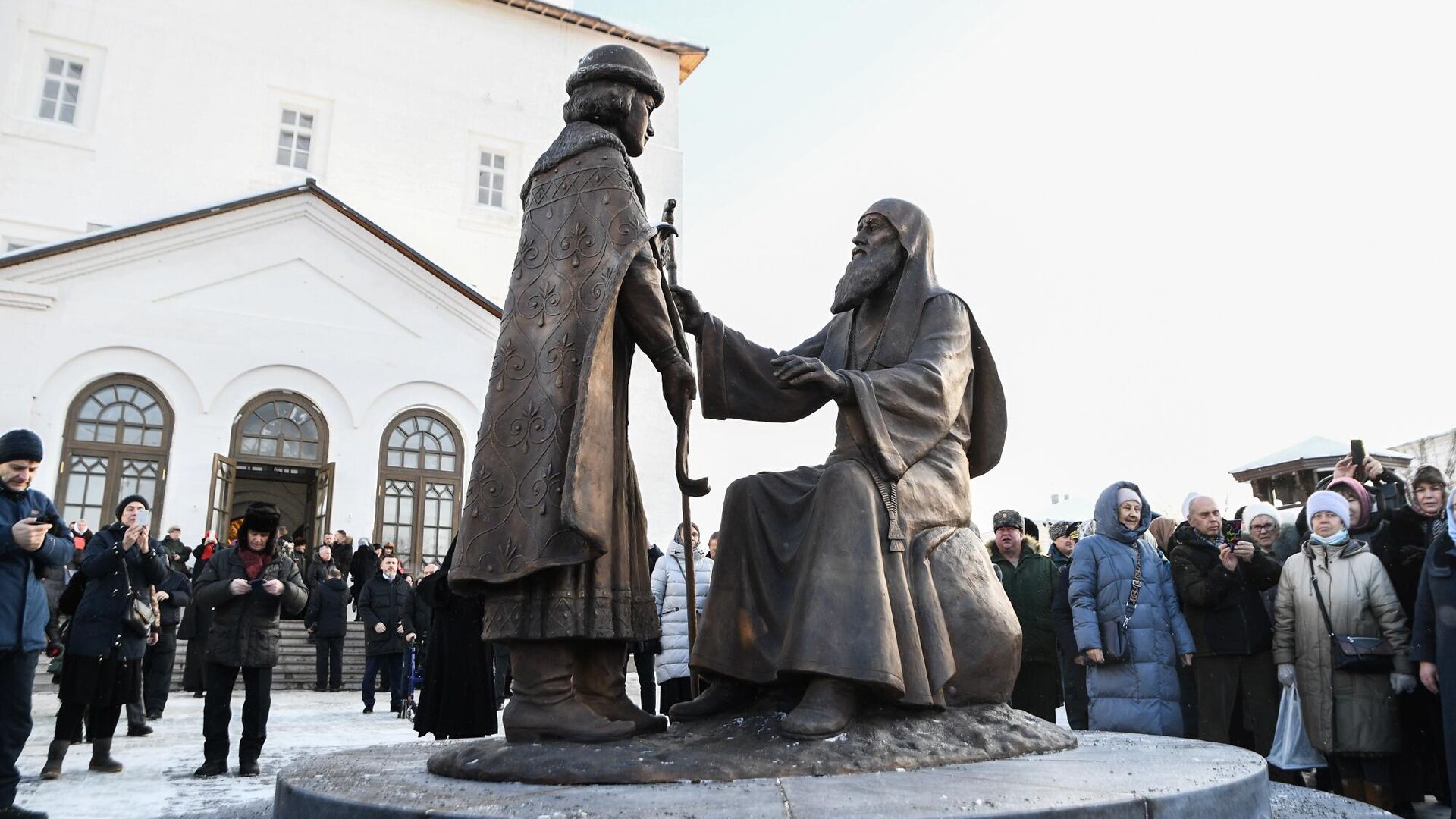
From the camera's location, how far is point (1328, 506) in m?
5.83

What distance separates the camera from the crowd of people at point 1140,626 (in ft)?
17.1

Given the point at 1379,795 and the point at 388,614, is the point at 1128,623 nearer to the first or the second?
the point at 1379,795

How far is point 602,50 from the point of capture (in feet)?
12.8

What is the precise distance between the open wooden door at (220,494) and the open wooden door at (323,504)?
1.46m

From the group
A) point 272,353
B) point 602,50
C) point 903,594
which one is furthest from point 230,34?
point 903,594

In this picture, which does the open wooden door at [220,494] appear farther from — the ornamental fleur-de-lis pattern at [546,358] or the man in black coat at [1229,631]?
the ornamental fleur-de-lis pattern at [546,358]

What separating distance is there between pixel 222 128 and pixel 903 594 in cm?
A: 2563

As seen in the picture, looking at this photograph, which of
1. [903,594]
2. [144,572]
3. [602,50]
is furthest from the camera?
[144,572]

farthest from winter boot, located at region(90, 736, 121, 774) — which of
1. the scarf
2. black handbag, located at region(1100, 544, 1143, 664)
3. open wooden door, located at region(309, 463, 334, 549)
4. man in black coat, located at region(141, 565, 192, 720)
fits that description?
open wooden door, located at region(309, 463, 334, 549)

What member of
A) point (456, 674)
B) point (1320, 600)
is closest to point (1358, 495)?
point (1320, 600)

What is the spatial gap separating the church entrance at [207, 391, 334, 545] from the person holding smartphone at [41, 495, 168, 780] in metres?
11.6

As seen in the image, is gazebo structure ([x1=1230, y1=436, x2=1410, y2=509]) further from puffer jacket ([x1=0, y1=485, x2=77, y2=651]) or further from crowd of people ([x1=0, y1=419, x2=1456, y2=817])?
puffer jacket ([x1=0, y1=485, x2=77, y2=651])

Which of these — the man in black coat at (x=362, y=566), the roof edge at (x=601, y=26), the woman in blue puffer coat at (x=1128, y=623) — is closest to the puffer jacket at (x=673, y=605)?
the woman in blue puffer coat at (x=1128, y=623)

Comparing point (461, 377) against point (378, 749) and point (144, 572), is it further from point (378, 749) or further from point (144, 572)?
point (378, 749)
